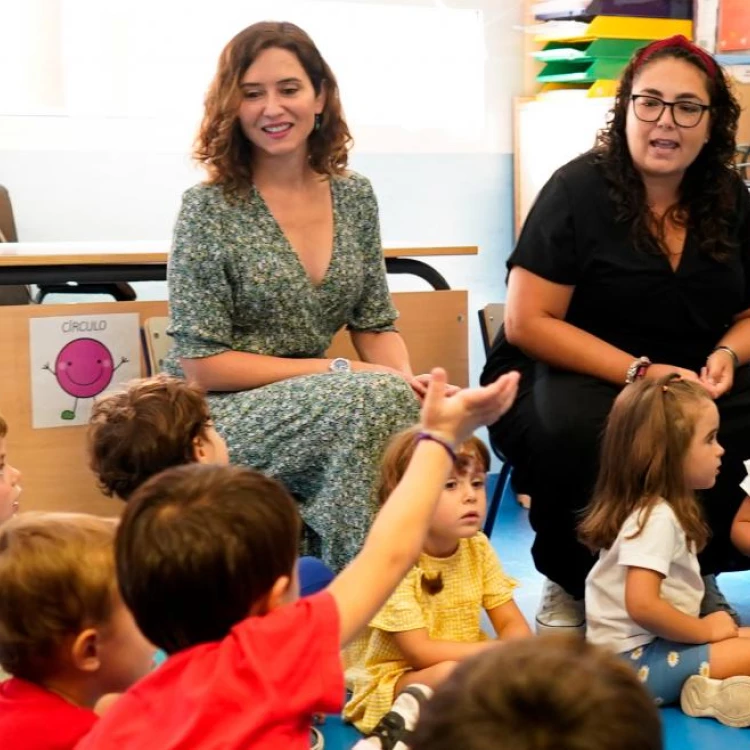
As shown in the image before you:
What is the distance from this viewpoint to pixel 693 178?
2824 millimetres

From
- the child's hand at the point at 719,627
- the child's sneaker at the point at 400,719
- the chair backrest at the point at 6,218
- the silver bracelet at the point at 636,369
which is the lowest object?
the child's hand at the point at 719,627

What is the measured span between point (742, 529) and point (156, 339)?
136 centimetres

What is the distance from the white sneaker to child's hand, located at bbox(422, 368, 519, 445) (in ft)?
4.52

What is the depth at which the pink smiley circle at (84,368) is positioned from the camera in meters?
2.79

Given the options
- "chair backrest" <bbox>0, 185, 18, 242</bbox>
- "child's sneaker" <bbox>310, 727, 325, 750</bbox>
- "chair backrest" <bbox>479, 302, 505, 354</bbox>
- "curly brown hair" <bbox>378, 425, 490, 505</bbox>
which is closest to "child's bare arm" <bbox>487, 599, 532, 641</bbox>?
"curly brown hair" <bbox>378, 425, 490, 505</bbox>

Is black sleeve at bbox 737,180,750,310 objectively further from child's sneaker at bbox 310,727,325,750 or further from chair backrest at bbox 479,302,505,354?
child's sneaker at bbox 310,727,325,750

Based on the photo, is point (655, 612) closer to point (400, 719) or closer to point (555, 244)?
point (400, 719)

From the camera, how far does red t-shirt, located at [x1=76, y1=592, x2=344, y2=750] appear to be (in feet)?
3.58

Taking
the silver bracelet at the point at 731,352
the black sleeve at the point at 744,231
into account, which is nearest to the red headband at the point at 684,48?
the black sleeve at the point at 744,231

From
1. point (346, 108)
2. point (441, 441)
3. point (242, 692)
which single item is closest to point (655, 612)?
point (441, 441)

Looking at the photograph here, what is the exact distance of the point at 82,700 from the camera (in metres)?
1.51

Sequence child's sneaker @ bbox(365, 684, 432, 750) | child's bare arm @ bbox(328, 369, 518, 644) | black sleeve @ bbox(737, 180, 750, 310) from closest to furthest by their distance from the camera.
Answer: child's bare arm @ bbox(328, 369, 518, 644) → child's sneaker @ bbox(365, 684, 432, 750) → black sleeve @ bbox(737, 180, 750, 310)

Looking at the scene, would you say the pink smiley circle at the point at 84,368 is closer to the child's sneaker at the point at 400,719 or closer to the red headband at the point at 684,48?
the child's sneaker at the point at 400,719

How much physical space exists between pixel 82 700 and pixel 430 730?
84 centimetres
